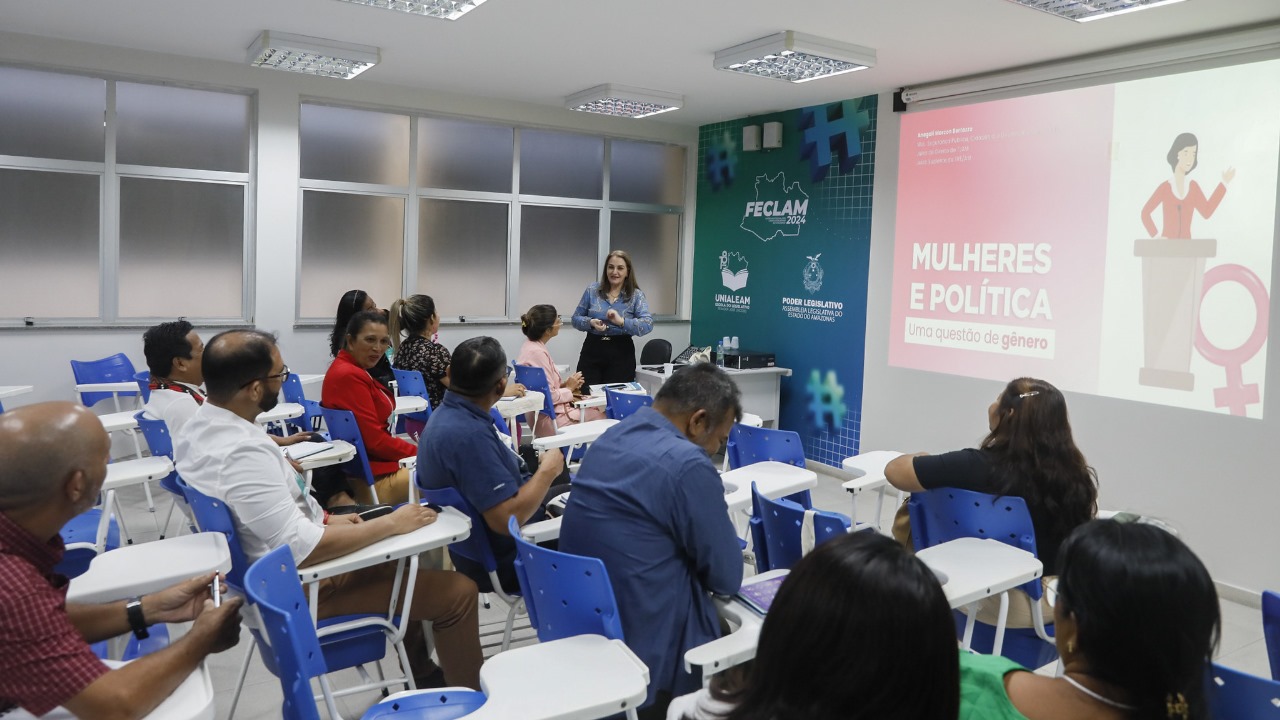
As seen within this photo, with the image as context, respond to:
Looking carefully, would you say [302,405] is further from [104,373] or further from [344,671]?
[344,671]

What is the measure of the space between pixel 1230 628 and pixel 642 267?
5359mm

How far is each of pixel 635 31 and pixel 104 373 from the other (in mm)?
3982

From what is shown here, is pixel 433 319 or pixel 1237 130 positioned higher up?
pixel 1237 130

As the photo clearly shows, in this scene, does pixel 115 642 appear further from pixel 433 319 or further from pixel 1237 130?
pixel 1237 130

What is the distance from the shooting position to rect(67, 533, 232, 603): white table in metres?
1.98

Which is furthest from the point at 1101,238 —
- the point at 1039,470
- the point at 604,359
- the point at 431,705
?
the point at 431,705

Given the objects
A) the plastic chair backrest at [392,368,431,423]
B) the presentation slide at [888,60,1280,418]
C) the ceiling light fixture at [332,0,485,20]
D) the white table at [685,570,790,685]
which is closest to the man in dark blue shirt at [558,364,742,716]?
the white table at [685,570,790,685]

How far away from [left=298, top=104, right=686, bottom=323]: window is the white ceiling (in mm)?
805

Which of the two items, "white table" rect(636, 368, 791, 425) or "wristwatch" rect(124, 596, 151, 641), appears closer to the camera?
"wristwatch" rect(124, 596, 151, 641)

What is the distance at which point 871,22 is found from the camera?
14.7 ft

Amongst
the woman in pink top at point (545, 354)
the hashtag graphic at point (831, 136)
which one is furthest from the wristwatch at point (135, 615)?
the hashtag graphic at point (831, 136)

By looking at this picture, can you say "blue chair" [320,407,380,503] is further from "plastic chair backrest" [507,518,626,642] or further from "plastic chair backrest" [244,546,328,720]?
"plastic chair backrest" [244,546,328,720]

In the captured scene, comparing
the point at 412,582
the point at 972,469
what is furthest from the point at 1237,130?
the point at 412,582

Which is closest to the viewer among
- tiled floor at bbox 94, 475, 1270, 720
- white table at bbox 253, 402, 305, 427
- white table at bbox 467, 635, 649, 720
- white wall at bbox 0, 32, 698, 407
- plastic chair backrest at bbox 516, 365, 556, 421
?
white table at bbox 467, 635, 649, 720
